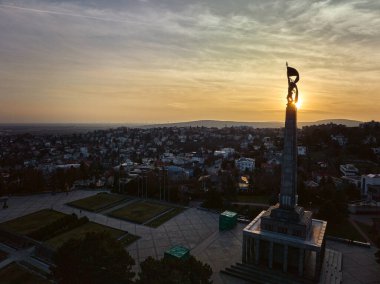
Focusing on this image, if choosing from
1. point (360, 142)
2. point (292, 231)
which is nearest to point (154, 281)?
point (292, 231)

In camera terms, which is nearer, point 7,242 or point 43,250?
point 43,250

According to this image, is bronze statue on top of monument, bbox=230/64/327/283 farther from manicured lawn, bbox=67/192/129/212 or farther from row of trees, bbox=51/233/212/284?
manicured lawn, bbox=67/192/129/212

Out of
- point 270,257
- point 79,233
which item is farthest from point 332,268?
point 79,233

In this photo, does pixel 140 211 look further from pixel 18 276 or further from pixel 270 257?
pixel 270 257

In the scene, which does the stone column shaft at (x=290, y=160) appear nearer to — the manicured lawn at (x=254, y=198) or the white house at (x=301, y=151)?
the manicured lawn at (x=254, y=198)

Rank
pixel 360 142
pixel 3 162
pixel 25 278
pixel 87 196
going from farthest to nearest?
1. pixel 3 162
2. pixel 360 142
3. pixel 87 196
4. pixel 25 278

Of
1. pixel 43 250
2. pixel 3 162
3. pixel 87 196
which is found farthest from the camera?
pixel 3 162

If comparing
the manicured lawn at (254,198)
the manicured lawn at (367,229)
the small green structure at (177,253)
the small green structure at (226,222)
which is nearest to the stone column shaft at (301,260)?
the small green structure at (177,253)

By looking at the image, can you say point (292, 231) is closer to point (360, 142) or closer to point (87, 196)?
point (87, 196)
